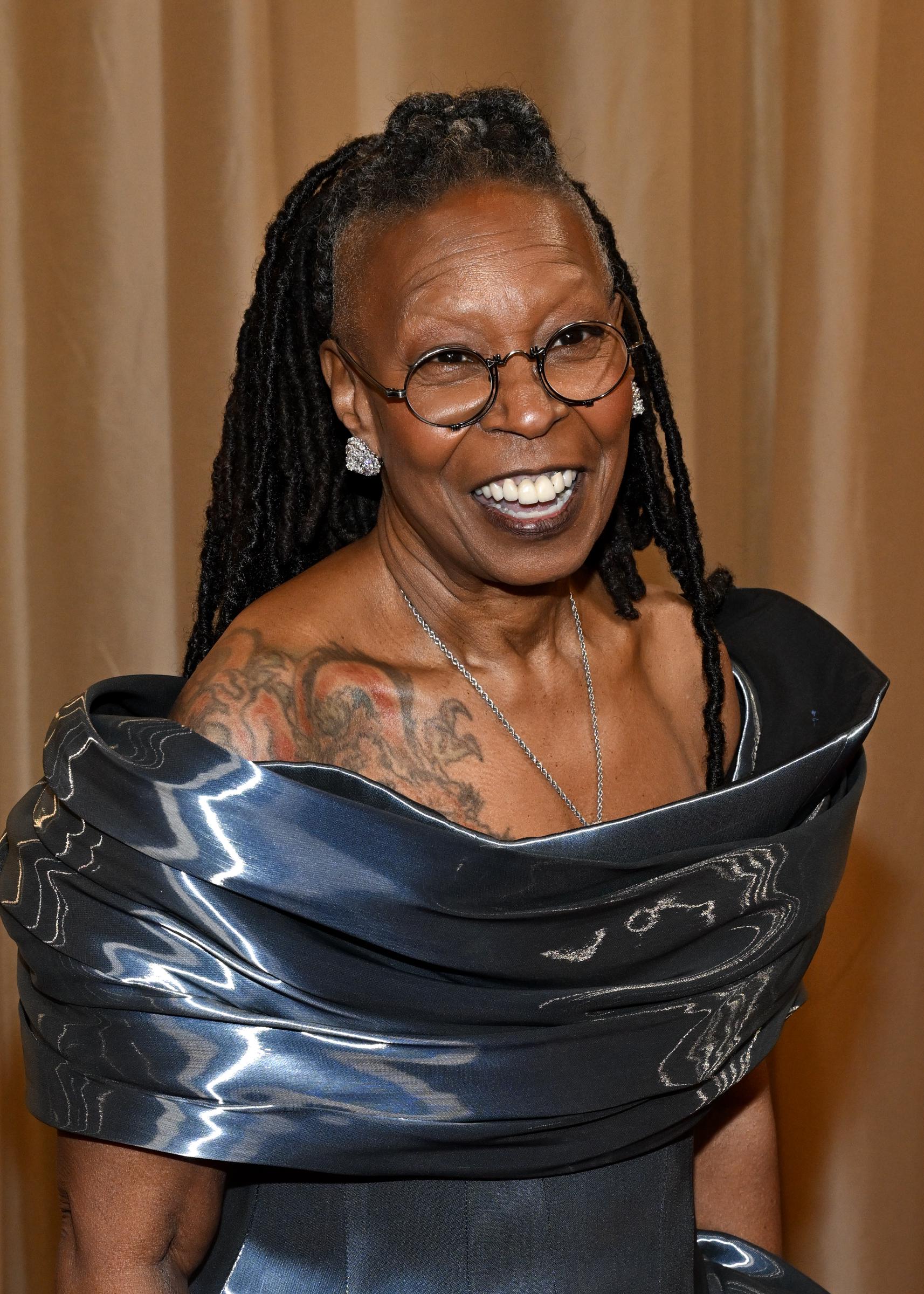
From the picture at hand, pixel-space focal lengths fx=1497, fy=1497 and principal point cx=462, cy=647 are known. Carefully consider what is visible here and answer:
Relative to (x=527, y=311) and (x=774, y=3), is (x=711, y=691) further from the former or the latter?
(x=774, y=3)

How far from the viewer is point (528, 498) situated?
1153 mm

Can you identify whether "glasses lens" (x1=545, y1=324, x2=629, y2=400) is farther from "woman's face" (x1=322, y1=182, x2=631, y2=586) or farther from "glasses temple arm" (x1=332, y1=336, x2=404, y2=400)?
"glasses temple arm" (x1=332, y1=336, x2=404, y2=400)

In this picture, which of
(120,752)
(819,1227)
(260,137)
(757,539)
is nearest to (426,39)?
(260,137)

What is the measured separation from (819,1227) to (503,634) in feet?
4.71

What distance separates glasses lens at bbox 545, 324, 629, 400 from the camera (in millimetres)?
1161

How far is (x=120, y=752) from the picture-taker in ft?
3.41

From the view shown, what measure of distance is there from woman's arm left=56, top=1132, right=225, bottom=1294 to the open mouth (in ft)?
1.74

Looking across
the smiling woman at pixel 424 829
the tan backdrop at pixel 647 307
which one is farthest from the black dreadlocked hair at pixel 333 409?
the tan backdrop at pixel 647 307

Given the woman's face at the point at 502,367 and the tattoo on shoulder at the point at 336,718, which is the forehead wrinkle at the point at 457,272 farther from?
the tattoo on shoulder at the point at 336,718

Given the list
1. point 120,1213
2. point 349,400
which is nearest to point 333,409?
point 349,400

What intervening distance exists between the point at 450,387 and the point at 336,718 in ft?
0.89

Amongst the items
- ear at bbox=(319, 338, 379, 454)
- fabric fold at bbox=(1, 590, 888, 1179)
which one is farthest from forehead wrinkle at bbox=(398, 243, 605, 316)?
fabric fold at bbox=(1, 590, 888, 1179)

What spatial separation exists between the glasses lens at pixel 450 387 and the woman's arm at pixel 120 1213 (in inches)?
22.9

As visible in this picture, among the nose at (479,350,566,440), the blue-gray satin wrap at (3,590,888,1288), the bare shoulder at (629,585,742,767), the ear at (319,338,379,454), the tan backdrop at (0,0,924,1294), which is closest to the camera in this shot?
the blue-gray satin wrap at (3,590,888,1288)
